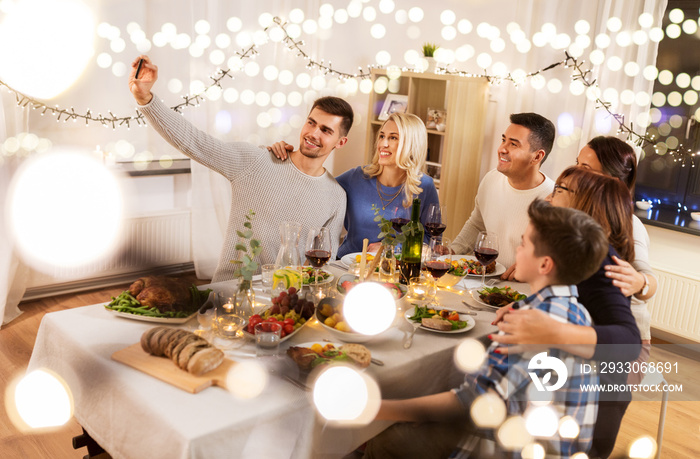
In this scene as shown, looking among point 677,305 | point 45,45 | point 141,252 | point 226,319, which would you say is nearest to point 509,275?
point 226,319

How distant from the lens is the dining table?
118cm

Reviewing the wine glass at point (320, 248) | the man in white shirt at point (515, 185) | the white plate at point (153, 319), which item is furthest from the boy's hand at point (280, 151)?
the white plate at point (153, 319)

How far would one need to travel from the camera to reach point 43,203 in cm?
336

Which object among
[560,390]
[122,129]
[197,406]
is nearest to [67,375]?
[197,406]

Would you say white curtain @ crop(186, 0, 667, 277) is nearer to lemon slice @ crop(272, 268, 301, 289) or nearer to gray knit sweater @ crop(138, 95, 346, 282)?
gray knit sweater @ crop(138, 95, 346, 282)

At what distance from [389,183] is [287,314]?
1.34 metres

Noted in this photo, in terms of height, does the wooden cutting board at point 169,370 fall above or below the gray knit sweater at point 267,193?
below

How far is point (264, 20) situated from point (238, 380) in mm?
3264

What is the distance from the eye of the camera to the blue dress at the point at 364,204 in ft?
8.96

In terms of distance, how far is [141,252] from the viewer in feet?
12.6

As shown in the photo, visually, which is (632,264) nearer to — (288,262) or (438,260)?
(438,260)

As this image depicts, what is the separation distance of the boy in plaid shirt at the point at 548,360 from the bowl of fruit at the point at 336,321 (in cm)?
21

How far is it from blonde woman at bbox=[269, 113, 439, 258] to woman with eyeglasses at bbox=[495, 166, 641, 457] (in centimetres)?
96

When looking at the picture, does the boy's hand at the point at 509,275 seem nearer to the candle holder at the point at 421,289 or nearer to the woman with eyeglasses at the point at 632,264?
the candle holder at the point at 421,289
